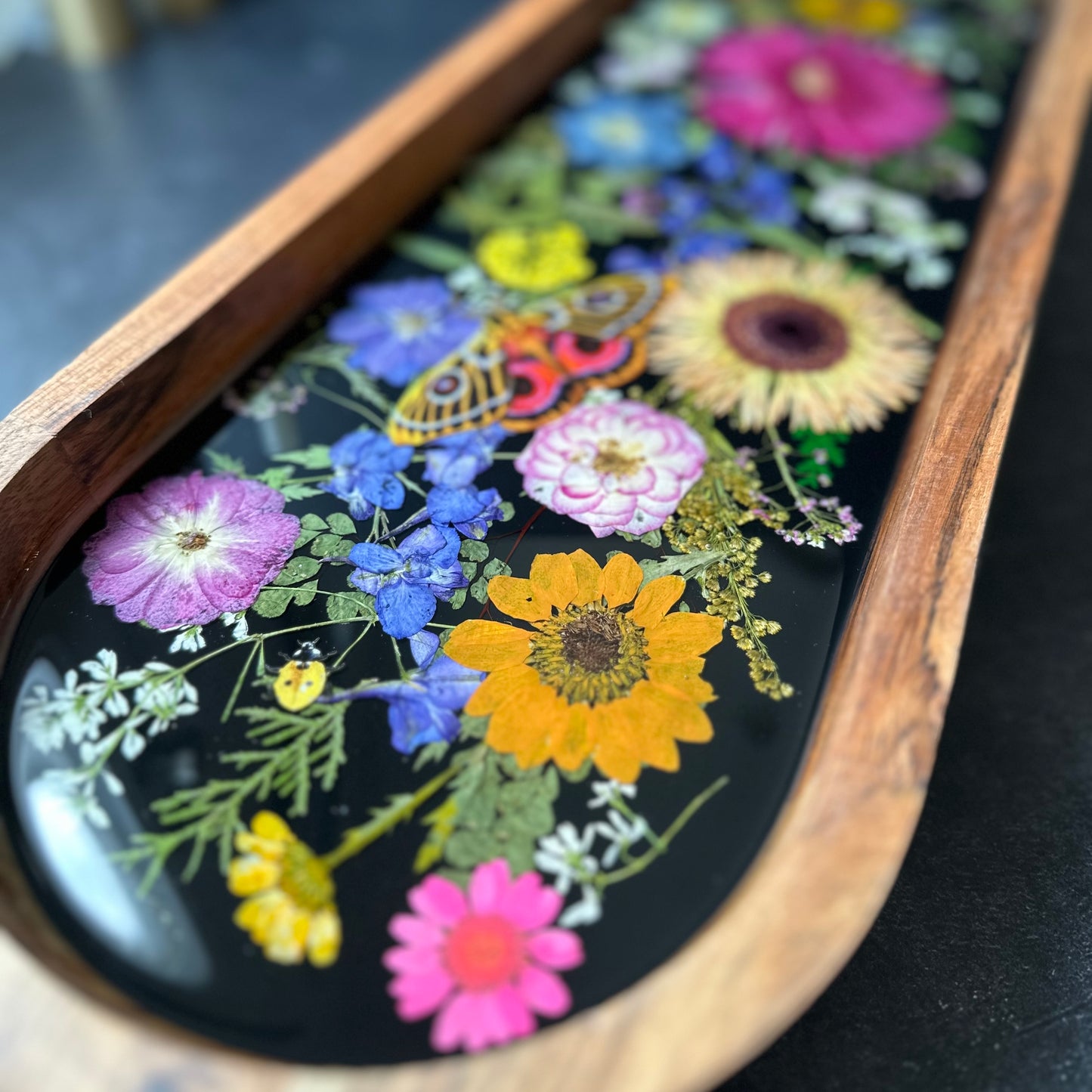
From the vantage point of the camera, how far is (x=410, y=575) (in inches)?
25.2

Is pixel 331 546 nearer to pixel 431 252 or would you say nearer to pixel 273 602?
pixel 273 602

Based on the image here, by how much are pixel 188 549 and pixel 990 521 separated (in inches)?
27.0

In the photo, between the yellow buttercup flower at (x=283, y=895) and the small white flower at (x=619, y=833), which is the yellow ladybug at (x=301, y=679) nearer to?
the yellow buttercup flower at (x=283, y=895)

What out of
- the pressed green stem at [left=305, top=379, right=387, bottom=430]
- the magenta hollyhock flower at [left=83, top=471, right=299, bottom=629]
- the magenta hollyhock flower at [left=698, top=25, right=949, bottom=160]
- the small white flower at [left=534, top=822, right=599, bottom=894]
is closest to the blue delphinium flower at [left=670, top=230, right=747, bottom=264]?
the magenta hollyhock flower at [left=698, top=25, right=949, bottom=160]

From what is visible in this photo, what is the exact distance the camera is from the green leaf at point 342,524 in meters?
0.66

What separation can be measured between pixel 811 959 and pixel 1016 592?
0.55 m

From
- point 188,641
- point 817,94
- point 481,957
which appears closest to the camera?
point 481,957

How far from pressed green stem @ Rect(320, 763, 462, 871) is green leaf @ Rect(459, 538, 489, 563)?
14cm

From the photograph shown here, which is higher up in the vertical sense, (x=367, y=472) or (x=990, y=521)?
(x=367, y=472)

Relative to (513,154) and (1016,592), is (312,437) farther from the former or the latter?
(1016,592)

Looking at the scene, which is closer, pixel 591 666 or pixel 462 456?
pixel 591 666

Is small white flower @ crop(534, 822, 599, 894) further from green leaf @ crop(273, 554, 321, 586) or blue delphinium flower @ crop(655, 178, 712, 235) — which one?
blue delphinium flower @ crop(655, 178, 712, 235)

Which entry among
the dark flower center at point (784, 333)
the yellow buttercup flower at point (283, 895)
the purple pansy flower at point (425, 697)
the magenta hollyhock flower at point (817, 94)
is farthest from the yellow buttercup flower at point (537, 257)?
the yellow buttercup flower at point (283, 895)

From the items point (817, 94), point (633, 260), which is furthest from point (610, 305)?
point (817, 94)
